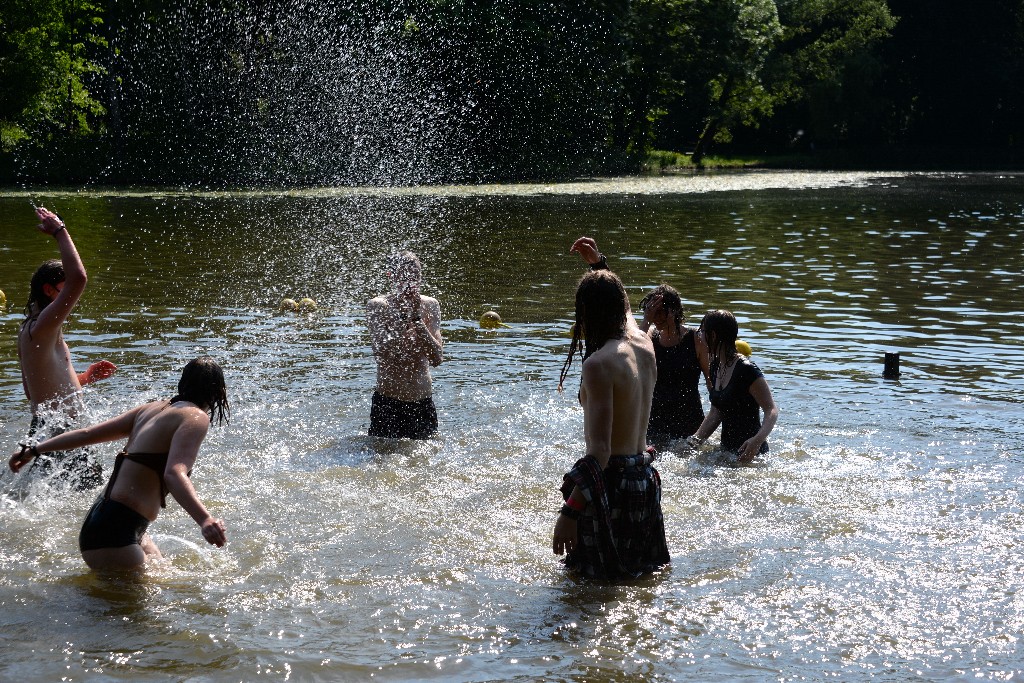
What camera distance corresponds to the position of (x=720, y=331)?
8008 millimetres

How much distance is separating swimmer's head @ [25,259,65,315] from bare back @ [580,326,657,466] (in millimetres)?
3490

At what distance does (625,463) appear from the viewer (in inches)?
222

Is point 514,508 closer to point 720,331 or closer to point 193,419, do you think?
point 720,331

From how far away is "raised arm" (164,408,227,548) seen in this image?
5098 millimetres

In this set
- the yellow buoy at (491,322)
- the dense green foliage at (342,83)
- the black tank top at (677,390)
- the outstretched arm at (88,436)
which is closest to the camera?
the outstretched arm at (88,436)

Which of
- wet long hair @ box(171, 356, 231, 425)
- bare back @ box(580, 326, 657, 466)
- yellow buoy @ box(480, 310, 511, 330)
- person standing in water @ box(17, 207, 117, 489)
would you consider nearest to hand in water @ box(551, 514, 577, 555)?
bare back @ box(580, 326, 657, 466)

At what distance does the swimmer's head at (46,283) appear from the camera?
6.95 m

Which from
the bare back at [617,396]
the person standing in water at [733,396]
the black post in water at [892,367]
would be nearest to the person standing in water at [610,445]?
the bare back at [617,396]

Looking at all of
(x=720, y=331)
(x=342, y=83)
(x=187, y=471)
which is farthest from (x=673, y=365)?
(x=342, y=83)

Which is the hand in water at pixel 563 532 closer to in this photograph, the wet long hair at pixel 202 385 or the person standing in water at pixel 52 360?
the wet long hair at pixel 202 385

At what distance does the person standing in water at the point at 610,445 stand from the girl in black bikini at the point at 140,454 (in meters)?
1.79

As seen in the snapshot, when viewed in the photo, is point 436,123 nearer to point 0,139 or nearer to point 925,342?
point 0,139

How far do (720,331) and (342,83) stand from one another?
38.7 metres

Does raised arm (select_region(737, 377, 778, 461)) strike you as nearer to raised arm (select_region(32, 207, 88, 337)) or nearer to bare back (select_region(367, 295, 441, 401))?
bare back (select_region(367, 295, 441, 401))
